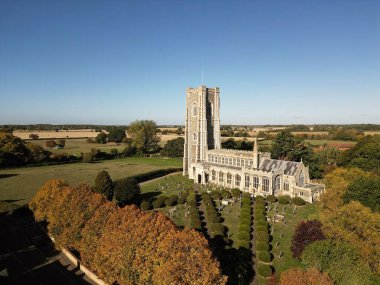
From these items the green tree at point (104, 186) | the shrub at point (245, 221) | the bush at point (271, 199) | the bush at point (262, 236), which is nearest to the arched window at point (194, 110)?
the bush at point (271, 199)

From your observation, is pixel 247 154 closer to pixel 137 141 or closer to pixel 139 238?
pixel 139 238

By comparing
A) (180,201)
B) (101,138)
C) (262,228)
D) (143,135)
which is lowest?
(180,201)

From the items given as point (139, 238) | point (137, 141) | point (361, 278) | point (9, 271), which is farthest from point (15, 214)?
point (137, 141)

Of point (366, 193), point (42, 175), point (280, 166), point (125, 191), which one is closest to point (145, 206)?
point (125, 191)

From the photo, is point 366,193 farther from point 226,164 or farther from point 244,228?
point 226,164

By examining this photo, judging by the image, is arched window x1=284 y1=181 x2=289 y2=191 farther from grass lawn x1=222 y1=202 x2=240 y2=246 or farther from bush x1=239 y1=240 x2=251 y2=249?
bush x1=239 y1=240 x2=251 y2=249

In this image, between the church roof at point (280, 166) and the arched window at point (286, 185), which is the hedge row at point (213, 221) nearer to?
the church roof at point (280, 166)

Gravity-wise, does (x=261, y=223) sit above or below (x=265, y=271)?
above
